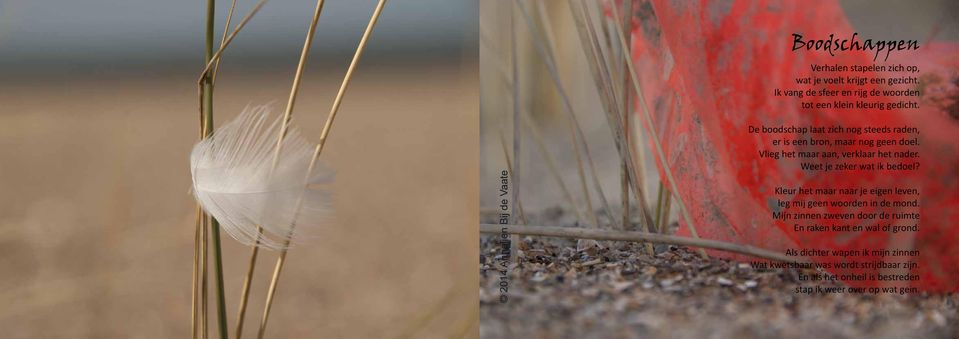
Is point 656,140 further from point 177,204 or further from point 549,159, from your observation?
point 177,204

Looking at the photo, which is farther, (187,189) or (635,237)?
(187,189)

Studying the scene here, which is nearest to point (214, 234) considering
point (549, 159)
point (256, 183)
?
point (256, 183)

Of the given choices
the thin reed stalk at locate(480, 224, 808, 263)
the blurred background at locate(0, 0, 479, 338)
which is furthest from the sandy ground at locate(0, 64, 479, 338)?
the thin reed stalk at locate(480, 224, 808, 263)

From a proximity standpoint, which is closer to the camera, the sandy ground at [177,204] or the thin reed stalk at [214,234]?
the thin reed stalk at [214,234]

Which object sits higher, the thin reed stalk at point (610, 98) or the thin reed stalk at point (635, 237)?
the thin reed stalk at point (610, 98)

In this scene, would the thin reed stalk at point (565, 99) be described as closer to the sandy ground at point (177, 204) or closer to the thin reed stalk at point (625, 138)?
the thin reed stalk at point (625, 138)

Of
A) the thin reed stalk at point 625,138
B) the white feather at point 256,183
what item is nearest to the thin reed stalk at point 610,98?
the thin reed stalk at point 625,138

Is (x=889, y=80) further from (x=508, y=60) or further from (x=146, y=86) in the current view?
(x=146, y=86)
